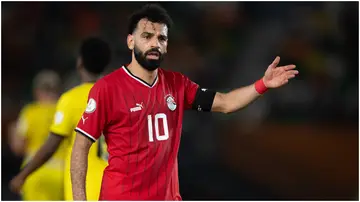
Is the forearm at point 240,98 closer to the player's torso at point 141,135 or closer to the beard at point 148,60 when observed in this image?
the player's torso at point 141,135

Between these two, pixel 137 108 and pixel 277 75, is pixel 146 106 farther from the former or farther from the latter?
pixel 277 75

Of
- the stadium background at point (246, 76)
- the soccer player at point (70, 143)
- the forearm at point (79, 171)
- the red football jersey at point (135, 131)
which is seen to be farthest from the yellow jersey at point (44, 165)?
the stadium background at point (246, 76)

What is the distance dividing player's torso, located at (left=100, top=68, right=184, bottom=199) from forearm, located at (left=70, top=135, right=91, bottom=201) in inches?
10.1

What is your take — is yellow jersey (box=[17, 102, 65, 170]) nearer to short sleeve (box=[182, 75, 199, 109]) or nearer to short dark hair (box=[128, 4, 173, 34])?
short sleeve (box=[182, 75, 199, 109])

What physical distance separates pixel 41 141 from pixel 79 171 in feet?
10.9

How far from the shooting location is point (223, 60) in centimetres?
1286

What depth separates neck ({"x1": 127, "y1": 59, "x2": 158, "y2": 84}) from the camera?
16.2 ft

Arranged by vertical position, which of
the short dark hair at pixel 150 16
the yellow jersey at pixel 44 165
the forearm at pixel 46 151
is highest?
the short dark hair at pixel 150 16

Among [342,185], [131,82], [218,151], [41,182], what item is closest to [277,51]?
[218,151]

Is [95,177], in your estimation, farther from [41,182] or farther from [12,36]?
[12,36]

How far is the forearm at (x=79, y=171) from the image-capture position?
469 centimetres

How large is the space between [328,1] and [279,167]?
10.7 feet

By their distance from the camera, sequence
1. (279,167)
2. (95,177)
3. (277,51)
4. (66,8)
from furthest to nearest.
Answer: (66,8)
(277,51)
(279,167)
(95,177)

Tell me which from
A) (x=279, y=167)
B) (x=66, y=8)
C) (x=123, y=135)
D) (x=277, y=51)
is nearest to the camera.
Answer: (x=123, y=135)
